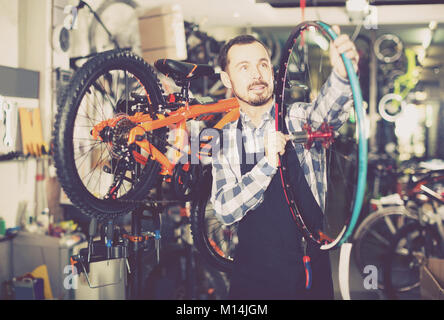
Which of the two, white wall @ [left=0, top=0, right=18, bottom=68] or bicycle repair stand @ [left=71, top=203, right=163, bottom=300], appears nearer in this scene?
bicycle repair stand @ [left=71, top=203, right=163, bottom=300]

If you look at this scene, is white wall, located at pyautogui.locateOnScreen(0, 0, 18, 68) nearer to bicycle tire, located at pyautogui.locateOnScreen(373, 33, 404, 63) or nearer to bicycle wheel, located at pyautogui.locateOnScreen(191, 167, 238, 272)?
bicycle wheel, located at pyautogui.locateOnScreen(191, 167, 238, 272)

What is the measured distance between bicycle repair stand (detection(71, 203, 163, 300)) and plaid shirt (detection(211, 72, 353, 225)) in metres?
0.30

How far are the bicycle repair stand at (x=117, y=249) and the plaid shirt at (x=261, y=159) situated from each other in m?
0.30

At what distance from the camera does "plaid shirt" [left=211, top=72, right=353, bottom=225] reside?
1.29 metres

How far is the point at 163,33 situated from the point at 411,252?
2513 millimetres

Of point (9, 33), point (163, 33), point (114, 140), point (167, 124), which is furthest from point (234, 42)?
point (9, 33)

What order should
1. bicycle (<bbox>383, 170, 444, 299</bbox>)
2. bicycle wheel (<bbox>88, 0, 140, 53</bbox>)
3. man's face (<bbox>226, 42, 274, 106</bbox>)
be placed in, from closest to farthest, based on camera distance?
1. man's face (<bbox>226, 42, 274, 106</bbox>)
2. bicycle (<bbox>383, 170, 444, 299</bbox>)
3. bicycle wheel (<bbox>88, 0, 140, 53</bbox>)

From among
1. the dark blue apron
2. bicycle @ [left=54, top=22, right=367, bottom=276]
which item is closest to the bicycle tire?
bicycle @ [left=54, top=22, right=367, bottom=276]

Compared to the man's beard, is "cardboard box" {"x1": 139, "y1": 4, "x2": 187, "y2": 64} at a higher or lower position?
higher

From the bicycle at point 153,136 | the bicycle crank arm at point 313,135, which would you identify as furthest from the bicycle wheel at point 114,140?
the bicycle crank arm at point 313,135

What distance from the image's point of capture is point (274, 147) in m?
1.23

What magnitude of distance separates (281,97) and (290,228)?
0.48 metres
